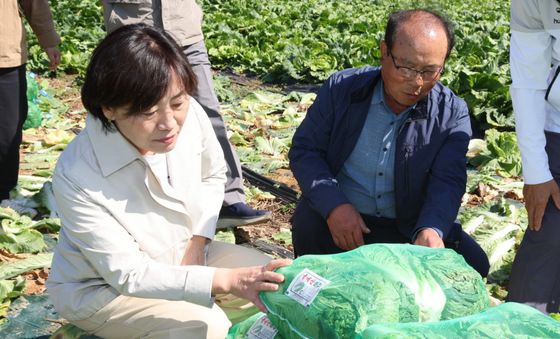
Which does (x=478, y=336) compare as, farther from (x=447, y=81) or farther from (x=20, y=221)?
(x=447, y=81)

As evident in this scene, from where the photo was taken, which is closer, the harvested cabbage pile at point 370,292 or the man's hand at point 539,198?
the harvested cabbage pile at point 370,292

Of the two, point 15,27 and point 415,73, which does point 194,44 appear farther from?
point 415,73

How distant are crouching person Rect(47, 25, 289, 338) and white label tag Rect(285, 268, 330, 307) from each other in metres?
0.07

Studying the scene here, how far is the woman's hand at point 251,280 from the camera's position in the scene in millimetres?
2283

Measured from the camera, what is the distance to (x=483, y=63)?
8.19 meters

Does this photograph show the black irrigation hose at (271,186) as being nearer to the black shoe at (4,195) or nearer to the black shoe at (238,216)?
the black shoe at (238,216)

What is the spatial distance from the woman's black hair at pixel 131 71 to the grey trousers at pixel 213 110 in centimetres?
188

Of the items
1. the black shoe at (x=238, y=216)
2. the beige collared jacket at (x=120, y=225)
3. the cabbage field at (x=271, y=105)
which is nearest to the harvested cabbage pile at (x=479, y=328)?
the beige collared jacket at (x=120, y=225)

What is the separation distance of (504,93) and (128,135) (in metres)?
4.57

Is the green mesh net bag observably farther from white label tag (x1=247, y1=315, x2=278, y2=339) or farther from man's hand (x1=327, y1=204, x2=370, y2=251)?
man's hand (x1=327, y1=204, x2=370, y2=251)

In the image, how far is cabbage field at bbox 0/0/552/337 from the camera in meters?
4.07

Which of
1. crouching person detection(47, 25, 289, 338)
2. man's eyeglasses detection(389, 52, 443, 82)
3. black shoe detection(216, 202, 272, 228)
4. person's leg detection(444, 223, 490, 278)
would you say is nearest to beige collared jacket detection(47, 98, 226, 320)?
crouching person detection(47, 25, 289, 338)

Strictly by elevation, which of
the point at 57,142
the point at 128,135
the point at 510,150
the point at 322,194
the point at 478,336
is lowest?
the point at 57,142

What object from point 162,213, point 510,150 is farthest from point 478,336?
point 510,150
